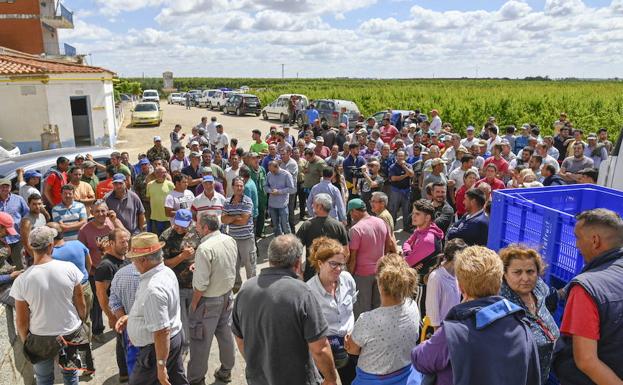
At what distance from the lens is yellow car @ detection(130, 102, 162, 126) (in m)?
27.6

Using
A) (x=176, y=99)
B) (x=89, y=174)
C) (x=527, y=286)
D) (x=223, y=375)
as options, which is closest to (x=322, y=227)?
(x=223, y=375)

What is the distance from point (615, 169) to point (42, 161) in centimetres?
909

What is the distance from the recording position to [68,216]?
233 inches

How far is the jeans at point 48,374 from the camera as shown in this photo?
4.01m

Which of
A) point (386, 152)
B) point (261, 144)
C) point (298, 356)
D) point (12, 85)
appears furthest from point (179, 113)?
point (298, 356)

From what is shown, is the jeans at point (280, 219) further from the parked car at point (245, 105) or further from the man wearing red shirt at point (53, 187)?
the parked car at point (245, 105)

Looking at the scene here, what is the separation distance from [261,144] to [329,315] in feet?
25.2

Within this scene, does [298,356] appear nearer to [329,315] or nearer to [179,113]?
[329,315]

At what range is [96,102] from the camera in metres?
19.7

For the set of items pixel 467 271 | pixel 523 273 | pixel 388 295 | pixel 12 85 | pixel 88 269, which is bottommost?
pixel 88 269

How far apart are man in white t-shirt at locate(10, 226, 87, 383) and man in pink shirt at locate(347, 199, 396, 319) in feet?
8.79

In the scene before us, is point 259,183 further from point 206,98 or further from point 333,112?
point 206,98

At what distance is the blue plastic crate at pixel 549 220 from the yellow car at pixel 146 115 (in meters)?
26.3

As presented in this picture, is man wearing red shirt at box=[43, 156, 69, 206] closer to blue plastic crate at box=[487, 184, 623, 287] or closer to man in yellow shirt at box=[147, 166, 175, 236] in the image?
man in yellow shirt at box=[147, 166, 175, 236]
